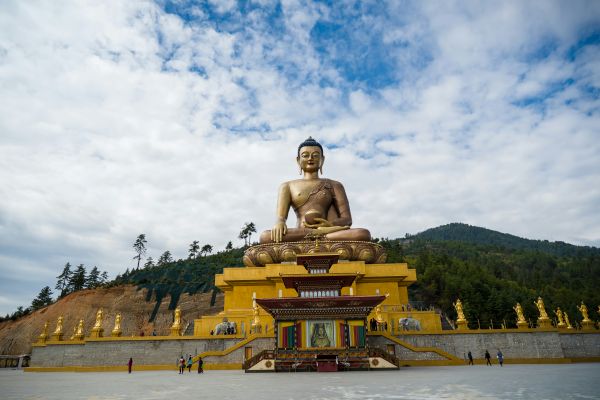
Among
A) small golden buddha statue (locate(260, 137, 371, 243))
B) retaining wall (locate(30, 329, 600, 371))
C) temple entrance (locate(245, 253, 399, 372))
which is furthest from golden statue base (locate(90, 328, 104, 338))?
small golden buddha statue (locate(260, 137, 371, 243))

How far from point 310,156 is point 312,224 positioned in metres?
4.53

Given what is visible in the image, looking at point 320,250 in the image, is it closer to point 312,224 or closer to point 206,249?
point 312,224

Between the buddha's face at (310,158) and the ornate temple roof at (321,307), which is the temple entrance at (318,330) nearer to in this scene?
the ornate temple roof at (321,307)

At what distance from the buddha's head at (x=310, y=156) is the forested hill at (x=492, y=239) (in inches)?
4287

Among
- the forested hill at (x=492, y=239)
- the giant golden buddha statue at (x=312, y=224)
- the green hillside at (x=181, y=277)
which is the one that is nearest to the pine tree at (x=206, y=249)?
the green hillside at (x=181, y=277)

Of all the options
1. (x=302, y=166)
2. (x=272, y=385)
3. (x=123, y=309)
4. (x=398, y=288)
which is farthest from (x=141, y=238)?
(x=272, y=385)

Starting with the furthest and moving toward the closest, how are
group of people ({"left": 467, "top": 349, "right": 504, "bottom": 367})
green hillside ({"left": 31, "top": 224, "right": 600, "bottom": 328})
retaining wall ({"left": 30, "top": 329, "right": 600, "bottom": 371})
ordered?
1. green hillside ({"left": 31, "top": 224, "right": 600, "bottom": 328})
2. retaining wall ({"left": 30, "top": 329, "right": 600, "bottom": 371})
3. group of people ({"left": 467, "top": 349, "right": 504, "bottom": 367})

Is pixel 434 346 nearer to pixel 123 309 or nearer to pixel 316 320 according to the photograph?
pixel 316 320

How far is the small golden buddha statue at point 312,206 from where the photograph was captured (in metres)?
22.1

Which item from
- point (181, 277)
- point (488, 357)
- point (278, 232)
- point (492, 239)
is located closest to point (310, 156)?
point (278, 232)

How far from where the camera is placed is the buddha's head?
25.2 meters

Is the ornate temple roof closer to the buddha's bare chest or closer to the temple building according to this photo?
the temple building

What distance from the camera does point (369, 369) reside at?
1315cm

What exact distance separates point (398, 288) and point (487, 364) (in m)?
6.78
